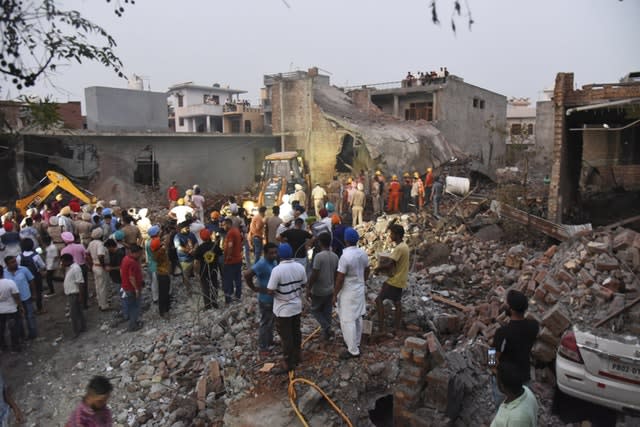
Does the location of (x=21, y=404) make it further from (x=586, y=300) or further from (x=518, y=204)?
(x=518, y=204)

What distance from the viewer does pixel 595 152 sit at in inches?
754

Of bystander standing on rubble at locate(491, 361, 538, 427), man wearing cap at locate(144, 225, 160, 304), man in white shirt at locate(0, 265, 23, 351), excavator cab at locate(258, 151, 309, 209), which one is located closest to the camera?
bystander standing on rubble at locate(491, 361, 538, 427)

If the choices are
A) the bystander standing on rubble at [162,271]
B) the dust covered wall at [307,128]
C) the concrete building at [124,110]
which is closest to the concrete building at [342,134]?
the dust covered wall at [307,128]

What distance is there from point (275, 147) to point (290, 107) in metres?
2.37

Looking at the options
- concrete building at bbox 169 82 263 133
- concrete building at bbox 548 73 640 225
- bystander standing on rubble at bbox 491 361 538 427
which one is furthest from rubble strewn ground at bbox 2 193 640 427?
concrete building at bbox 169 82 263 133

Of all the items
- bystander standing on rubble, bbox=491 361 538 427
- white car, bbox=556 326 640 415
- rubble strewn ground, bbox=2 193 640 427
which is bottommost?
rubble strewn ground, bbox=2 193 640 427

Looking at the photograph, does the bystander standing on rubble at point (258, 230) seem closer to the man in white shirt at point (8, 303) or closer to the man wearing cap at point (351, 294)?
the man in white shirt at point (8, 303)

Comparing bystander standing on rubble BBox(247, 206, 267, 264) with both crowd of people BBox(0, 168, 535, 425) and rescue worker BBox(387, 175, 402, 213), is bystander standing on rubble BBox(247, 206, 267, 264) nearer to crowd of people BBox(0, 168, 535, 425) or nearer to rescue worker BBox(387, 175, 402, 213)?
crowd of people BBox(0, 168, 535, 425)

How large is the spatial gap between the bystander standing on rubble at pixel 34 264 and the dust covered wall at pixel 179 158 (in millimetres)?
9262

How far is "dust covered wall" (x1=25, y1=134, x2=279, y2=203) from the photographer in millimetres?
17422

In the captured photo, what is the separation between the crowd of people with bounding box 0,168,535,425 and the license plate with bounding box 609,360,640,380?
954 millimetres

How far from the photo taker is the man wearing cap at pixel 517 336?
4.11m

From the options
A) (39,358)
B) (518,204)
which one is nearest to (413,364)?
(39,358)

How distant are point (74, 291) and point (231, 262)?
2605 millimetres
